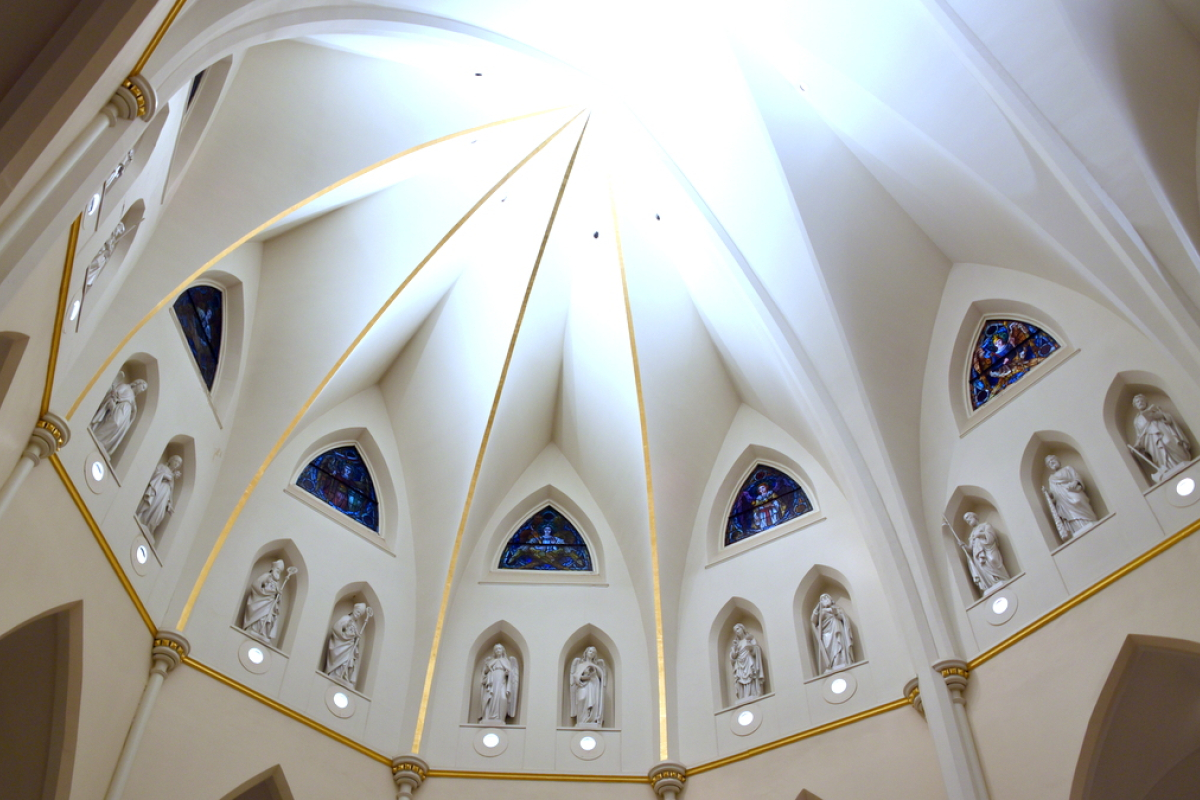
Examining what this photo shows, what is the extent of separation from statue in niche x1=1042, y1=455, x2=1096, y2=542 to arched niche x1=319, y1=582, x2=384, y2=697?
26.9 feet

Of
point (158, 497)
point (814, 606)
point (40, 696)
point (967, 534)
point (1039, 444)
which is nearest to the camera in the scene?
point (40, 696)

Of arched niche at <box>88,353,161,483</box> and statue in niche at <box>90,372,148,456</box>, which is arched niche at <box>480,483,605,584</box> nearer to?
arched niche at <box>88,353,161,483</box>

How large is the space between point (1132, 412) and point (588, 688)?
282 inches

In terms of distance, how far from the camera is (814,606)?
43.3ft

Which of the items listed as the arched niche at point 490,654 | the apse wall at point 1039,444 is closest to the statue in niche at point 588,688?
the arched niche at point 490,654

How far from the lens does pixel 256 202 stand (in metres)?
12.0

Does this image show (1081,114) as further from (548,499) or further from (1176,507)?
(548,499)

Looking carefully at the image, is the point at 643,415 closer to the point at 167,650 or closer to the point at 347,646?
the point at 347,646

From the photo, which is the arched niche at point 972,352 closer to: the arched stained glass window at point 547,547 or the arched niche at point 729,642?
the arched niche at point 729,642

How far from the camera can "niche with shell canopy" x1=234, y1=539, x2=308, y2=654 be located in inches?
484

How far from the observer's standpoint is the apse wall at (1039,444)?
10.2m

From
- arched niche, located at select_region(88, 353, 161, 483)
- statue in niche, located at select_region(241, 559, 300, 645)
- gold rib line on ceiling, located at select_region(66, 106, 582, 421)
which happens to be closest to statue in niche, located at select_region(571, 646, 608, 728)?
statue in niche, located at select_region(241, 559, 300, 645)

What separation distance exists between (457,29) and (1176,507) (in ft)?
30.1

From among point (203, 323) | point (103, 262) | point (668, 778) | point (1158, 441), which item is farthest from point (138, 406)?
point (1158, 441)
